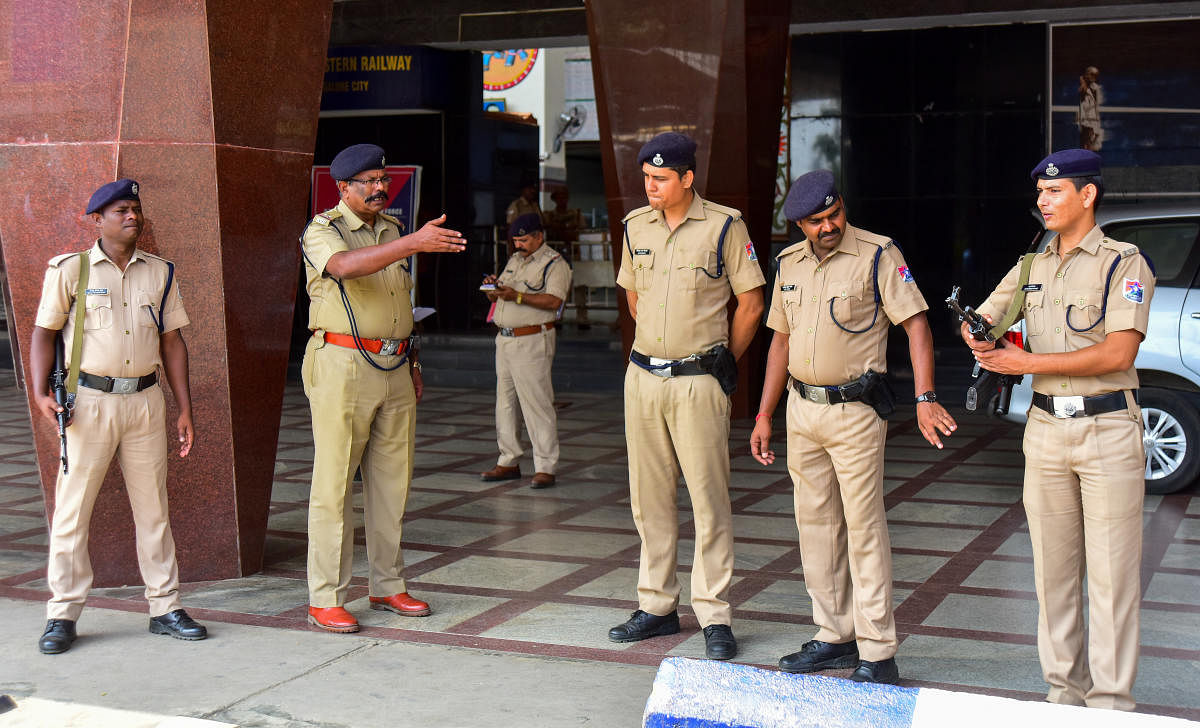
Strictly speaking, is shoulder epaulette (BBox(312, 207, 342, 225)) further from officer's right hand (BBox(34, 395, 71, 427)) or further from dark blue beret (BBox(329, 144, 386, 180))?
officer's right hand (BBox(34, 395, 71, 427))

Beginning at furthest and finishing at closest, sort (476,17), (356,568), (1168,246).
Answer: (476,17) → (1168,246) → (356,568)

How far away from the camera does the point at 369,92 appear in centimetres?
1598

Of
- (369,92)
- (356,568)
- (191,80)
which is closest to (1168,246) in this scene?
(356,568)

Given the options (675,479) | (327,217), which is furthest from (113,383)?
(675,479)

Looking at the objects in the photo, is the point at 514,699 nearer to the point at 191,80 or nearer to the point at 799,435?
the point at 799,435

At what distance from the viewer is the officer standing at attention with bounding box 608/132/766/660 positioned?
483 cm

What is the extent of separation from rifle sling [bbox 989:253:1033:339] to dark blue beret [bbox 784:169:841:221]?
2.17ft

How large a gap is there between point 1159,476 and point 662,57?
4219mm

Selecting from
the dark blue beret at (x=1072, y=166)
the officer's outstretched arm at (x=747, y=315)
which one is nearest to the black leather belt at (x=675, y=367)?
the officer's outstretched arm at (x=747, y=315)

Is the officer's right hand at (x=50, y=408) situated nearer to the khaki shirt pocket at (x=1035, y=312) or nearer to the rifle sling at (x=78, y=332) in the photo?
the rifle sling at (x=78, y=332)

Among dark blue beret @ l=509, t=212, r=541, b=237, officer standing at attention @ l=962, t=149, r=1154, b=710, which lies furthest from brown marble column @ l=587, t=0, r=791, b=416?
officer standing at attention @ l=962, t=149, r=1154, b=710

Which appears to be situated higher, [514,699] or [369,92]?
[369,92]

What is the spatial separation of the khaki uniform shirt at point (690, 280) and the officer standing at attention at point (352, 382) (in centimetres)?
99

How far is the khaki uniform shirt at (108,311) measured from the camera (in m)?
4.86
